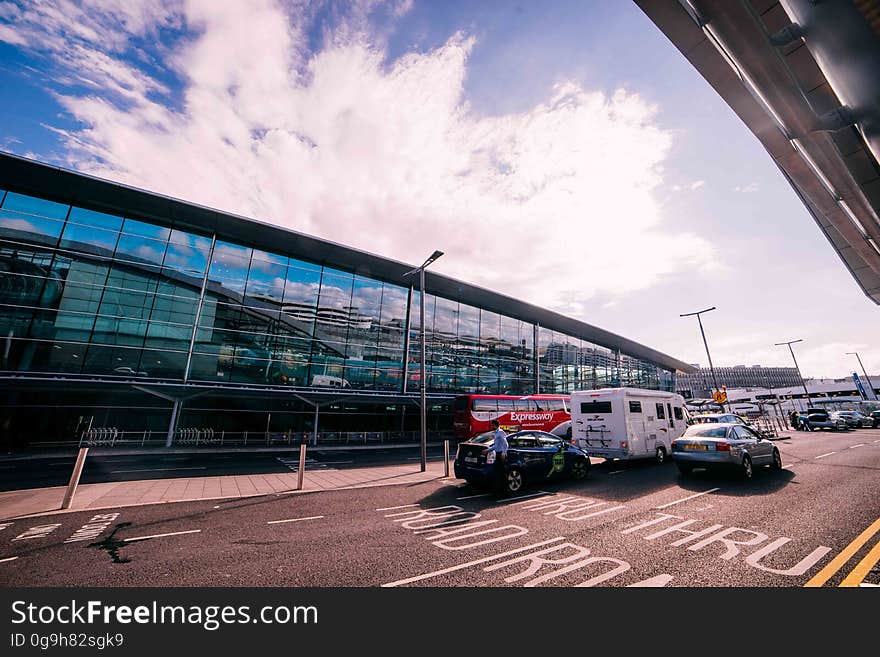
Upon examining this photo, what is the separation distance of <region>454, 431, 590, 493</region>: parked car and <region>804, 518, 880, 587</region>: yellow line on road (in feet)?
19.3

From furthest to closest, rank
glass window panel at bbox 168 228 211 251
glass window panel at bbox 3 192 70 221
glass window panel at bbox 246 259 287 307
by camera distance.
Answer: glass window panel at bbox 246 259 287 307, glass window panel at bbox 168 228 211 251, glass window panel at bbox 3 192 70 221

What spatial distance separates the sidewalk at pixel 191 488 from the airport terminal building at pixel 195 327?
5329mm

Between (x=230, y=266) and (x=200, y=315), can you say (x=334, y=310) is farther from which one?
(x=200, y=315)

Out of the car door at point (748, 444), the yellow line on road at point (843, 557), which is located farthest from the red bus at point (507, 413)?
the yellow line on road at point (843, 557)

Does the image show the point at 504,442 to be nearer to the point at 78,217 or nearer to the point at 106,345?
the point at 106,345

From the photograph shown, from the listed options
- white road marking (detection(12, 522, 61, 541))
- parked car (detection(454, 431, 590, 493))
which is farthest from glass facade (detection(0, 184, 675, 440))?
white road marking (detection(12, 522, 61, 541))

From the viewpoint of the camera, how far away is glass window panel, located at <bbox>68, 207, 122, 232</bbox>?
68.8 ft

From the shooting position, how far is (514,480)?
31.1 ft

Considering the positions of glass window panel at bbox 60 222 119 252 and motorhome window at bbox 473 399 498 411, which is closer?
glass window panel at bbox 60 222 119 252

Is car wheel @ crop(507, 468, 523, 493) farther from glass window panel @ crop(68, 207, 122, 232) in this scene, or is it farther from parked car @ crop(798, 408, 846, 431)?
parked car @ crop(798, 408, 846, 431)

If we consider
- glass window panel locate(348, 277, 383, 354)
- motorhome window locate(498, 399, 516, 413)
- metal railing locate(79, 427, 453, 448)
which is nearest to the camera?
metal railing locate(79, 427, 453, 448)

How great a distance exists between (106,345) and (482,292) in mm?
27544

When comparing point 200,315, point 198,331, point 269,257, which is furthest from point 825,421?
point 200,315

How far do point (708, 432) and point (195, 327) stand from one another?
92.1 feet
